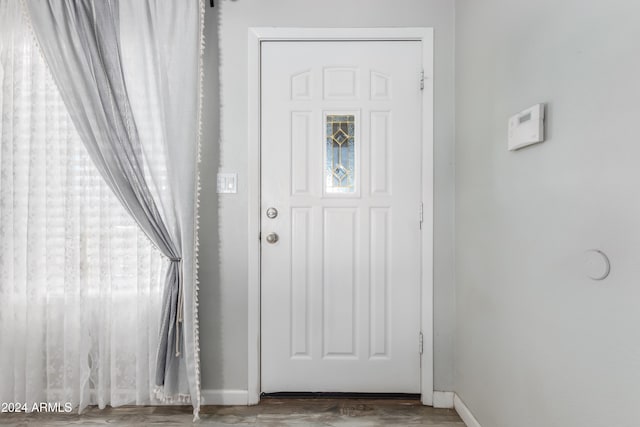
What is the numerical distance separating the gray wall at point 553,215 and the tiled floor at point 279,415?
290mm

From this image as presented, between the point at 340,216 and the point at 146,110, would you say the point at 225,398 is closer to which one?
the point at 340,216

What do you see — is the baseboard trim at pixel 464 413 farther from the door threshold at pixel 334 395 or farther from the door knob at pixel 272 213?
the door knob at pixel 272 213

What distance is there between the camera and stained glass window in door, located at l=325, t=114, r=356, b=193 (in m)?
1.95

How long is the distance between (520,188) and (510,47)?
0.54 m

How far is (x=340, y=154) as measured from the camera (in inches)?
77.0

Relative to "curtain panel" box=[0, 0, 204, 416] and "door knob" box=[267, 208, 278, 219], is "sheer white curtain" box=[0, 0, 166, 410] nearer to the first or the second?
"curtain panel" box=[0, 0, 204, 416]

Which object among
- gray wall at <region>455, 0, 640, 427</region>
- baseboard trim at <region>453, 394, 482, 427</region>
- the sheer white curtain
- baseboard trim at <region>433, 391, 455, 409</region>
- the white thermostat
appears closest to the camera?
gray wall at <region>455, 0, 640, 427</region>

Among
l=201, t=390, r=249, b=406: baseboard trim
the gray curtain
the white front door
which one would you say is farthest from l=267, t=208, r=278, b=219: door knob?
l=201, t=390, r=249, b=406: baseboard trim

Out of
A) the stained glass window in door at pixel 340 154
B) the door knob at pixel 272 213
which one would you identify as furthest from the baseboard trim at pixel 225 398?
the stained glass window in door at pixel 340 154

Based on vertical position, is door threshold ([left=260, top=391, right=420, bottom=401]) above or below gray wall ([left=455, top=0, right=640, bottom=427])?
below

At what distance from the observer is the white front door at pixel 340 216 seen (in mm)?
1936

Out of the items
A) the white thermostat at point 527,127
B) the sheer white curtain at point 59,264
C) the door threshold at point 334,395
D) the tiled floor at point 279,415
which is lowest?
the tiled floor at point 279,415

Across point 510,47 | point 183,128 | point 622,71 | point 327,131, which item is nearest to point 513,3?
point 510,47

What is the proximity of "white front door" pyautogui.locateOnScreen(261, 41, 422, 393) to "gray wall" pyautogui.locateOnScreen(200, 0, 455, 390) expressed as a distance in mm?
111
